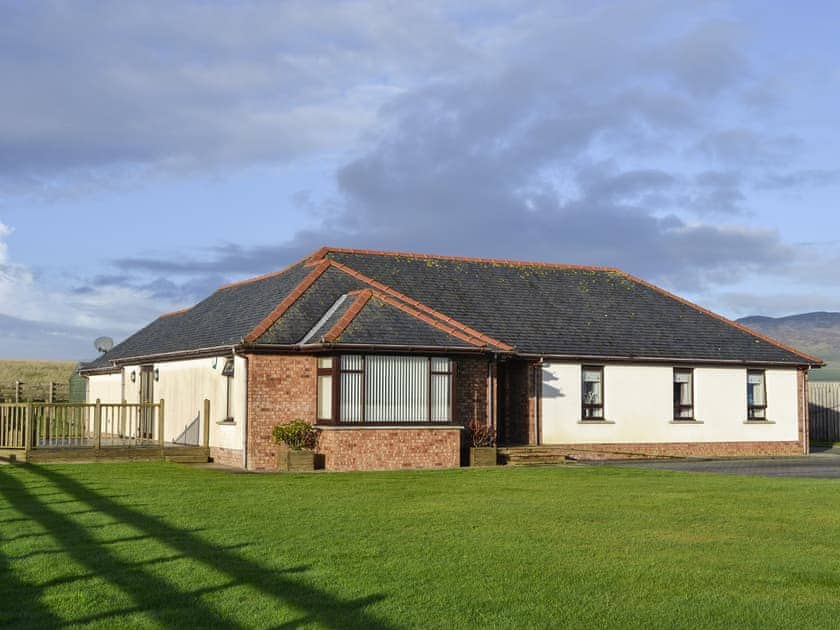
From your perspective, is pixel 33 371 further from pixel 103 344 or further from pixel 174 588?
pixel 174 588

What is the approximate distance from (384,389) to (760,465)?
10.1 metres

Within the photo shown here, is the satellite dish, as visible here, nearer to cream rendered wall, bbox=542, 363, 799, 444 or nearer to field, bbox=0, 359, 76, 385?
cream rendered wall, bbox=542, 363, 799, 444

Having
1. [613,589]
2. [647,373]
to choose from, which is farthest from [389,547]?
[647,373]

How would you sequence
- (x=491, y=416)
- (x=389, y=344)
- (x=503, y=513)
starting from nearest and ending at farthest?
(x=503, y=513), (x=389, y=344), (x=491, y=416)

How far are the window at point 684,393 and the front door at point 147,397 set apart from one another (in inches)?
600

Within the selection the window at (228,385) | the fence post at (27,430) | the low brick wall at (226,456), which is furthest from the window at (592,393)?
the fence post at (27,430)

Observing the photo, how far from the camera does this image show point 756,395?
33125mm

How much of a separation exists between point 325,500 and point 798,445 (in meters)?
21.0

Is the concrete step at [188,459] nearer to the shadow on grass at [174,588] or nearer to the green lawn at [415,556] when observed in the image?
the green lawn at [415,556]

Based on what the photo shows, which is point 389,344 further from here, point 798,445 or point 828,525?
point 798,445

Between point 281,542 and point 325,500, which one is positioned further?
point 325,500

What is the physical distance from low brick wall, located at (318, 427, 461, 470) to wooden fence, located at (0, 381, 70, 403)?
21678 mm

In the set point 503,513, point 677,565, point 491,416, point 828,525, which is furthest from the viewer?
point 491,416

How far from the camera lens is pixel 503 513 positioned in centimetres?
1541
